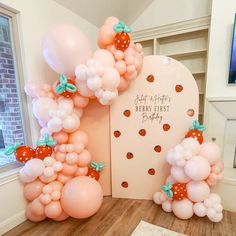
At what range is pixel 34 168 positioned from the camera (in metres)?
1.50

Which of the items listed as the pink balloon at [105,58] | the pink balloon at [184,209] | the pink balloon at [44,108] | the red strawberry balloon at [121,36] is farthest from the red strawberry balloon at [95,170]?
the red strawberry balloon at [121,36]

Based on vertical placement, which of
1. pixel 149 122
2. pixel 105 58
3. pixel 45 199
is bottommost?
pixel 45 199

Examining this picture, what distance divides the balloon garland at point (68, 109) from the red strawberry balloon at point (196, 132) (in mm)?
813

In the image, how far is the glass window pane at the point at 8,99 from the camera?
1.64 m

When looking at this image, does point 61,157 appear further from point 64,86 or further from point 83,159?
point 64,86

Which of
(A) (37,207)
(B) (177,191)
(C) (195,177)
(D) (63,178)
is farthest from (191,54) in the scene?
(A) (37,207)

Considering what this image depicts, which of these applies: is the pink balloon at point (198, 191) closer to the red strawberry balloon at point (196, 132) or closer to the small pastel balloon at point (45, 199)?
the red strawberry balloon at point (196, 132)

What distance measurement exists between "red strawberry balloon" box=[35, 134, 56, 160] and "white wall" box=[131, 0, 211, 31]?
253 centimetres

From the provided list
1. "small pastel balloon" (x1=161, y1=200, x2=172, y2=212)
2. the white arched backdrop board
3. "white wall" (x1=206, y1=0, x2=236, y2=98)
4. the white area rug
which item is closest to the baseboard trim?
the white arched backdrop board

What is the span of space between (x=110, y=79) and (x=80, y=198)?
1088mm

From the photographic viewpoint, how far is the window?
1635mm

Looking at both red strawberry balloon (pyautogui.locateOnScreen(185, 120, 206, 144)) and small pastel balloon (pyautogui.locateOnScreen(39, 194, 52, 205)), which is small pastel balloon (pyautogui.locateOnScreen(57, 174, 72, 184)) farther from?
red strawberry balloon (pyautogui.locateOnScreen(185, 120, 206, 144))

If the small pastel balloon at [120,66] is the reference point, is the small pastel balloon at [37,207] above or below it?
below

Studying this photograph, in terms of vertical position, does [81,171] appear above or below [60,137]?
below
